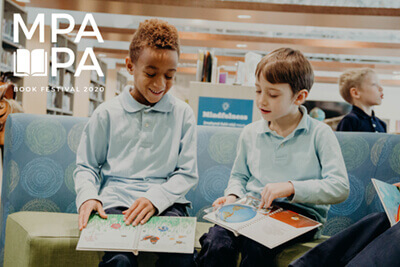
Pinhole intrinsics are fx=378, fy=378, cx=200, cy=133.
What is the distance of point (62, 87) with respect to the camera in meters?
6.75

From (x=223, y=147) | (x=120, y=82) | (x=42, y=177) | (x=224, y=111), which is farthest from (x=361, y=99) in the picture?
(x=120, y=82)

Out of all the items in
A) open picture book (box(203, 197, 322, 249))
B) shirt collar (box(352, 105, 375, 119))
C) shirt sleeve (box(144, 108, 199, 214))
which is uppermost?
shirt collar (box(352, 105, 375, 119))

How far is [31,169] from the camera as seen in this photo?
1744 millimetres

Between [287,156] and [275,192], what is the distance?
8.5 inches

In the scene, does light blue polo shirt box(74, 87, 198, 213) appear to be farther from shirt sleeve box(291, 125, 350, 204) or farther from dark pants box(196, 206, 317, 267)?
shirt sleeve box(291, 125, 350, 204)

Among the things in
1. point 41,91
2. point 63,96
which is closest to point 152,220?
point 41,91

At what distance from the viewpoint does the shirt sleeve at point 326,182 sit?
47.6 inches

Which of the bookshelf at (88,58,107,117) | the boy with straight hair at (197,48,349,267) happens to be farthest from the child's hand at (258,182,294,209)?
the bookshelf at (88,58,107,117)

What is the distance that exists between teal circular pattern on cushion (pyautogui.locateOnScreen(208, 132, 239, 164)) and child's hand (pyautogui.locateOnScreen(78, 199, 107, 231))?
72 centimetres

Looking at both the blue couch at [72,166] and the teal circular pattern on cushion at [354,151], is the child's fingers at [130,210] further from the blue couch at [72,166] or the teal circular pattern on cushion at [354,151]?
the teal circular pattern on cushion at [354,151]

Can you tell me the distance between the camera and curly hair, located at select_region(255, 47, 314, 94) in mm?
1321

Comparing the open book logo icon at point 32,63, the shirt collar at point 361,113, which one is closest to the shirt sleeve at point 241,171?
the shirt collar at point 361,113

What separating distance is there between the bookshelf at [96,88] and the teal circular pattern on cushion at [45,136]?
6.44 metres

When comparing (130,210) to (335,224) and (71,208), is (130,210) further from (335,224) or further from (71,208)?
(335,224)
